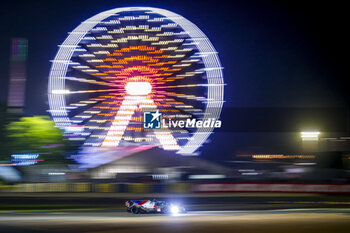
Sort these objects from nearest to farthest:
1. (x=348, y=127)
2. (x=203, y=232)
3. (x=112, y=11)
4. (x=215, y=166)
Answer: (x=203, y=232), (x=112, y=11), (x=215, y=166), (x=348, y=127)

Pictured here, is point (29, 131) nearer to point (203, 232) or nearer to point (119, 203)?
point (119, 203)

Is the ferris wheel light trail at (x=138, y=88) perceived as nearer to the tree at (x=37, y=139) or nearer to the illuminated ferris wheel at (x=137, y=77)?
the illuminated ferris wheel at (x=137, y=77)

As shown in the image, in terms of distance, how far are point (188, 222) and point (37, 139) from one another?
2959cm

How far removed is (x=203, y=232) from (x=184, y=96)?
18.3 m

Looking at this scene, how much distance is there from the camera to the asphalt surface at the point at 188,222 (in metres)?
12.5

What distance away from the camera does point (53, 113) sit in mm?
29172

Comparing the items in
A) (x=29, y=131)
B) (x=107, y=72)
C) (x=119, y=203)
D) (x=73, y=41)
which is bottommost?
(x=119, y=203)

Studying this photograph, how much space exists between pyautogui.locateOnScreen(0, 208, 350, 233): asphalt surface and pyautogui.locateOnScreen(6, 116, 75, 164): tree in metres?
24.1

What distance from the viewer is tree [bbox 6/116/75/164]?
3991 centimetres

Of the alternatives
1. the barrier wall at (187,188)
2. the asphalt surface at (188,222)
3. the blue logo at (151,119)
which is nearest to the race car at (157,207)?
the asphalt surface at (188,222)

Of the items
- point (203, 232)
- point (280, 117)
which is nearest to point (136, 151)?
point (280, 117)

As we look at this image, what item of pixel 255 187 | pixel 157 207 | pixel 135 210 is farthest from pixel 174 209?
pixel 255 187

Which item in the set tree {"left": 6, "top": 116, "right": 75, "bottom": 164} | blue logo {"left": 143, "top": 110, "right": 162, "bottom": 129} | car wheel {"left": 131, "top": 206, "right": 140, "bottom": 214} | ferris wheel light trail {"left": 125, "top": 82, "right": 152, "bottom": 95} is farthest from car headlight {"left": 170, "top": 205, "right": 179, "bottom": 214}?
tree {"left": 6, "top": 116, "right": 75, "bottom": 164}

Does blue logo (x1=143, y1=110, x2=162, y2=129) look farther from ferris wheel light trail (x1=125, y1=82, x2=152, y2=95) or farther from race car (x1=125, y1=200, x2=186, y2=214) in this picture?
race car (x1=125, y1=200, x2=186, y2=214)
